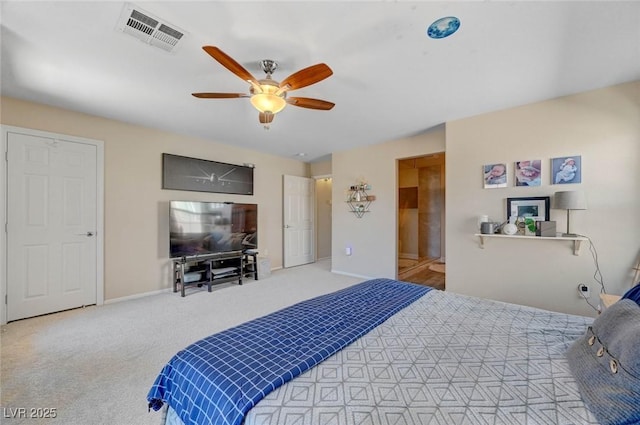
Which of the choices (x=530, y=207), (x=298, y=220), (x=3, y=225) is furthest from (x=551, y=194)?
(x=3, y=225)

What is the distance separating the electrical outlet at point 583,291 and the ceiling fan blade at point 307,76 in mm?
3286

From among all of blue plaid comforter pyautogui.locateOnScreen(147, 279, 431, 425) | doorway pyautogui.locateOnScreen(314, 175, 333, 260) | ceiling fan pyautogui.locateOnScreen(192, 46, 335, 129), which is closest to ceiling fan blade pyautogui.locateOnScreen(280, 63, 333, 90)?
ceiling fan pyautogui.locateOnScreen(192, 46, 335, 129)

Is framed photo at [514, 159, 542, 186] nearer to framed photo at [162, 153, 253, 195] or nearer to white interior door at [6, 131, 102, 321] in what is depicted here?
framed photo at [162, 153, 253, 195]

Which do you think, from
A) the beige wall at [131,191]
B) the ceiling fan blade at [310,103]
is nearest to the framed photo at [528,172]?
the ceiling fan blade at [310,103]

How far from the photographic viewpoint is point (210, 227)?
166 inches

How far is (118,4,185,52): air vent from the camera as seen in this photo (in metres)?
1.67

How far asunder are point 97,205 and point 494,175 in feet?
16.6

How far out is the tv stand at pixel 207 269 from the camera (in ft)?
12.8

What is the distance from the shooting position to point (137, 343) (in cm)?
239

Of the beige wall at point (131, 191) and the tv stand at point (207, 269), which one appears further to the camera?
the tv stand at point (207, 269)

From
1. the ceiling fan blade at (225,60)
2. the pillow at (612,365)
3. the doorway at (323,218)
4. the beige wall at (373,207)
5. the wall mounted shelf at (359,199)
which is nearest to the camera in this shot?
the pillow at (612,365)

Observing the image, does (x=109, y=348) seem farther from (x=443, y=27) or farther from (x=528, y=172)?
(x=528, y=172)

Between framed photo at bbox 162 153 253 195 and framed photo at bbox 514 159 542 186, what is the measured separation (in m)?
4.22

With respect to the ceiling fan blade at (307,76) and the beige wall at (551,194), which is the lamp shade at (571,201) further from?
the ceiling fan blade at (307,76)
